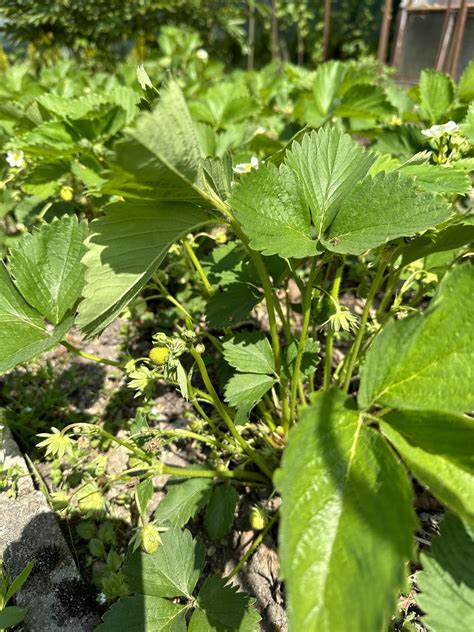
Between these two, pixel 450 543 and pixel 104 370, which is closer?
pixel 450 543

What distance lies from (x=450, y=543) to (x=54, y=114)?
189 cm

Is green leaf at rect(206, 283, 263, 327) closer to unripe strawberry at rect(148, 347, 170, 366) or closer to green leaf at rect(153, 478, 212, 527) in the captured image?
unripe strawberry at rect(148, 347, 170, 366)

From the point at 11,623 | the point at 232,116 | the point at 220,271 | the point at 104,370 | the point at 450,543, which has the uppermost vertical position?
the point at 232,116

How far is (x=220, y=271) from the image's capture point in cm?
139

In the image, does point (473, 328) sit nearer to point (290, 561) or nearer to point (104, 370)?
point (290, 561)

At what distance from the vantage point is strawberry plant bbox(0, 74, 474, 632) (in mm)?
637

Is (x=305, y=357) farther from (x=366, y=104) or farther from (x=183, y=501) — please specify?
(x=366, y=104)

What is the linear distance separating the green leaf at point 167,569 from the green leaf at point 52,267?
568 mm

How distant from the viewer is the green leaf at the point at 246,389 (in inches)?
42.3

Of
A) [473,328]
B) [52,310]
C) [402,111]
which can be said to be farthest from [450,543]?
[402,111]

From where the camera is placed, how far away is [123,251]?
2.85 ft

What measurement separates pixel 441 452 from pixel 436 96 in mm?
1452

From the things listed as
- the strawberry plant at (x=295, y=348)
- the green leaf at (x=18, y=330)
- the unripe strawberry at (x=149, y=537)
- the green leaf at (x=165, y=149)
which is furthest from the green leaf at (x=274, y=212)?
the unripe strawberry at (x=149, y=537)

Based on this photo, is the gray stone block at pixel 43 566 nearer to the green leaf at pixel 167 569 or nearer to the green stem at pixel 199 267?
the green leaf at pixel 167 569
